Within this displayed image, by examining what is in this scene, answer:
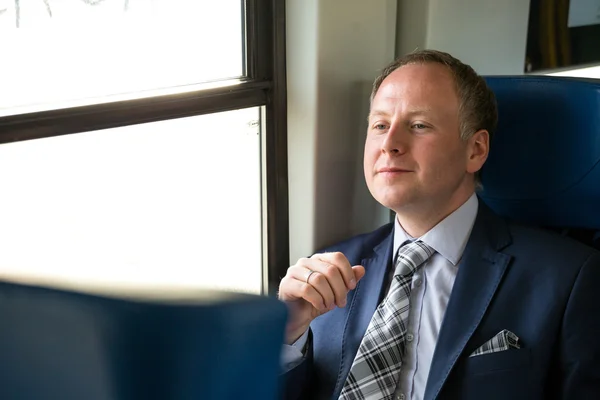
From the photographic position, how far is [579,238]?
1.89 meters

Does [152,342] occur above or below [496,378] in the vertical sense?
above

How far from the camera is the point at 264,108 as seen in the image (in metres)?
2.02

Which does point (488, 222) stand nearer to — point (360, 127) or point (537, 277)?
point (537, 277)

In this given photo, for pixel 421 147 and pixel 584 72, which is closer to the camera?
pixel 421 147

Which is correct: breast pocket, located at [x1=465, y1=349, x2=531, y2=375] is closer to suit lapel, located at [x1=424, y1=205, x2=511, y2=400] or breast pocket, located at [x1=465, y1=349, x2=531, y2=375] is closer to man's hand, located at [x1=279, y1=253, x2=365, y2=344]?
suit lapel, located at [x1=424, y1=205, x2=511, y2=400]

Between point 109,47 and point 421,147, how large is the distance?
731 mm

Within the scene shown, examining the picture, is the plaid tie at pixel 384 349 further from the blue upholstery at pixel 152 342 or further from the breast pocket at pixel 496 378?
the blue upholstery at pixel 152 342

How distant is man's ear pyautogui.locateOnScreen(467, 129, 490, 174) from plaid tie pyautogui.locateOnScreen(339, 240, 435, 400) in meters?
0.28

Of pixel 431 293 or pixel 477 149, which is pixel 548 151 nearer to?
pixel 477 149

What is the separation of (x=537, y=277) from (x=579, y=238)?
0.98ft

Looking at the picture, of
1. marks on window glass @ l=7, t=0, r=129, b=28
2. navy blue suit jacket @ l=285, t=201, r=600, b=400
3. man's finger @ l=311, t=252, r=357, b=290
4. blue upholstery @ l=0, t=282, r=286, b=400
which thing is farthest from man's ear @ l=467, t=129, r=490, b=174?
blue upholstery @ l=0, t=282, r=286, b=400

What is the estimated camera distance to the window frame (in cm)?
160

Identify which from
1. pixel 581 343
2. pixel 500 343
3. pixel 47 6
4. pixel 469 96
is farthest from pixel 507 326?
pixel 47 6

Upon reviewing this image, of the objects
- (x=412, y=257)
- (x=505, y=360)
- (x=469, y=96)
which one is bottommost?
(x=505, y=360)
